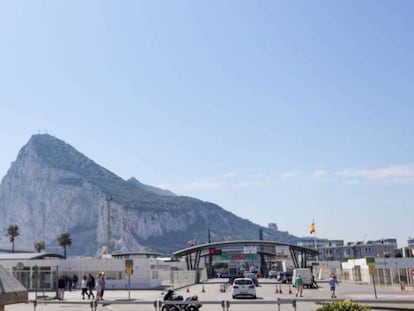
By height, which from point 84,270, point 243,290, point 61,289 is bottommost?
point 243,290

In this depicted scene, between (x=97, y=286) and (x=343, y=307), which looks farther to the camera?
(x=97, y=286)

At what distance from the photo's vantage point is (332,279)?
3291 cm

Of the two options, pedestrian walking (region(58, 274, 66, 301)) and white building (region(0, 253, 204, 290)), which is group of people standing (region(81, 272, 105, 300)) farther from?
white building (region(0, 253, 204, 290))

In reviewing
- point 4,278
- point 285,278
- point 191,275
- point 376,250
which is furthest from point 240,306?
point 376,250

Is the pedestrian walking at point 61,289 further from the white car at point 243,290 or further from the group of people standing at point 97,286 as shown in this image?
the white car at point 243,290

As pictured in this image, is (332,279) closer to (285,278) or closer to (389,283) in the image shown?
A: (389,283)

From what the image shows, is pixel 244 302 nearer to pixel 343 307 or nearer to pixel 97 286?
pixel 343 307

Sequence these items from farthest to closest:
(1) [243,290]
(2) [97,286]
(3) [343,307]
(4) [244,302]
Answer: (1) [243,290], (2) [97,286], (4) [244,302], (3) [343,307]

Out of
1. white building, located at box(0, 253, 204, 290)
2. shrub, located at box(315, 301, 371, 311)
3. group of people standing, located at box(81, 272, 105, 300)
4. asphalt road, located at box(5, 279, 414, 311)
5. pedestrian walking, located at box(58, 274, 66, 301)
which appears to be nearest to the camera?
Result: shrub, located at box(315, 301, 371, 311)

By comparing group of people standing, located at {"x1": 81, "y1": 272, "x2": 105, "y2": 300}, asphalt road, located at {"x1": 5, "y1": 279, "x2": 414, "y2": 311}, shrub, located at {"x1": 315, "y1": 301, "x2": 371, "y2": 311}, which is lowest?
asphalt road, located at {"x1": 5, "y1": 279, "x2": 414, "y2": 311}

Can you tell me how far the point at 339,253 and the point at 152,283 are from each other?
13473cm

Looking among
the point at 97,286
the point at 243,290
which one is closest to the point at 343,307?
the point at 243,290

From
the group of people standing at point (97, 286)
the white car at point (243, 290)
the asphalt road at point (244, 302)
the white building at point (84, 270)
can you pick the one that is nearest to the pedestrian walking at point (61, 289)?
the asphalt road at point (244, 302)

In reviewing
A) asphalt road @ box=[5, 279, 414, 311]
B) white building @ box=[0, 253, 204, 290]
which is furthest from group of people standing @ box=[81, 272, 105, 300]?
white building @ box=[0, 253, 204, 290]
